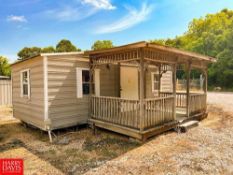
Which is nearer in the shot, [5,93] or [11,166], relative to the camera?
[11,166]

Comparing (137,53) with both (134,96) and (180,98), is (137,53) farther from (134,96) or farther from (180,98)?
(180,98)

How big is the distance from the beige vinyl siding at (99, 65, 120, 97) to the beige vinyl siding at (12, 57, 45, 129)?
2.29m

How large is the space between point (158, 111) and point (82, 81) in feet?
9.85

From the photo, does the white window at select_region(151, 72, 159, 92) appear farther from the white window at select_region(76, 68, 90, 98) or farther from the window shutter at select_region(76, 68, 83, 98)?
the window shutter at select_region(76, 68, 83, 98)

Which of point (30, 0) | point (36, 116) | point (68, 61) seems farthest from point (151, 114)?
point (30, 0)

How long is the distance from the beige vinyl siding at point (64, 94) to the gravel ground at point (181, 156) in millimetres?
2766

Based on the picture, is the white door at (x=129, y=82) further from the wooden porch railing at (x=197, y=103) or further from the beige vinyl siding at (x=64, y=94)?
the wooden porch railing at (x=197, y=103)

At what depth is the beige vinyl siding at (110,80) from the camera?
7.69m

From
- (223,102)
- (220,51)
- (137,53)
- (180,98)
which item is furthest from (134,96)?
(220,51)

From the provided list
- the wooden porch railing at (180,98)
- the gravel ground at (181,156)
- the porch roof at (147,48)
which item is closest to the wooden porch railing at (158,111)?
the gravel ground at (181,156)

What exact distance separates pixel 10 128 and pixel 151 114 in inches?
250

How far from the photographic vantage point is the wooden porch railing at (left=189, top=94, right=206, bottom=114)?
317 inches

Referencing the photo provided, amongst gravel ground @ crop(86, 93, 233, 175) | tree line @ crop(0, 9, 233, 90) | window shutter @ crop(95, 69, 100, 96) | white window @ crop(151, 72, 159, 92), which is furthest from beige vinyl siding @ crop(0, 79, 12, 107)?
gravel ground @ crop(86, 93, 233, 175)

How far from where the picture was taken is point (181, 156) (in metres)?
4.70
